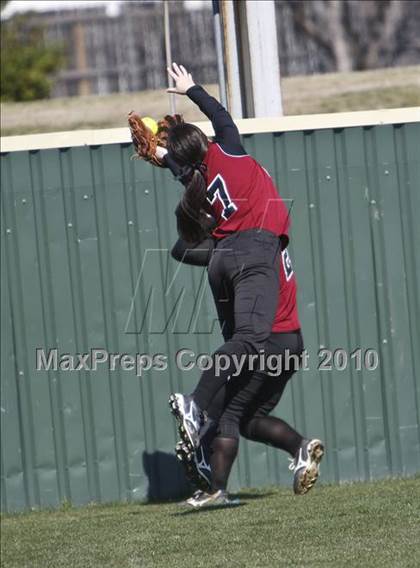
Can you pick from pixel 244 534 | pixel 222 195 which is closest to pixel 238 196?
pixel 222 195

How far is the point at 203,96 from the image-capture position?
696 cm

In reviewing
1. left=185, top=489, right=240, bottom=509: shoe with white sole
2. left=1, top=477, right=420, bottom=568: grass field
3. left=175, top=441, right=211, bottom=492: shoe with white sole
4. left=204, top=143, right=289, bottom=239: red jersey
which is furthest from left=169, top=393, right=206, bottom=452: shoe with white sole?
left=185, top=489, right=240, bottom=509: shoe with white sole

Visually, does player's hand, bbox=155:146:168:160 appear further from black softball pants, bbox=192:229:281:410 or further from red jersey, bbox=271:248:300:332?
red jersey, bbox=271:248:300:332

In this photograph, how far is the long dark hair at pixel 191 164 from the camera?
689 cm

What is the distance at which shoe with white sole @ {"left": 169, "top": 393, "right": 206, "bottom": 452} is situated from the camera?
6535mm

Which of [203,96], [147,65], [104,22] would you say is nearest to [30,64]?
[203,96]

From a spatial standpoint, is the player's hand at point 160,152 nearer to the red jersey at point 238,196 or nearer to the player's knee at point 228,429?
the red jersey at point 238,196

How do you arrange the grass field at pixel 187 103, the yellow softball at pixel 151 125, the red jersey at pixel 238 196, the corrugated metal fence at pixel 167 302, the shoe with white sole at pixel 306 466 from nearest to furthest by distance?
1. the red jersey at pixel 238 196
2. the shoe with white sole at pixel 306 466
3. the yellow softball at pixel 151 125
4. the corrugated metal fence at pixel 167 302
5. the grass field at pixel 187 103

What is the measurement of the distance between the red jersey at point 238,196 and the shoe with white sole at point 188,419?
994 millimetres

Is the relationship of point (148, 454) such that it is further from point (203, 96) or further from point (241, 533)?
point (203, 96)

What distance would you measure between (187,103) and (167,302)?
7.49m

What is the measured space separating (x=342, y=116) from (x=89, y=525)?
11.8 feet

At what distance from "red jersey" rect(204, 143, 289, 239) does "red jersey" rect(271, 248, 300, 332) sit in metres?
0.22

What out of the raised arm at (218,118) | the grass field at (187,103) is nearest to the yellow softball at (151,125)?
the raised arm at (218,118)
